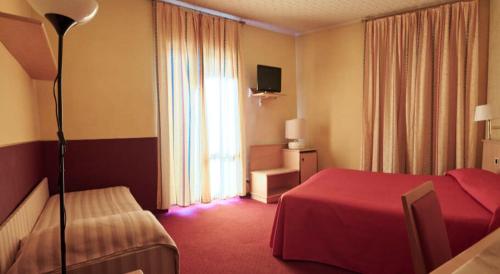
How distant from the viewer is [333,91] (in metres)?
4.73

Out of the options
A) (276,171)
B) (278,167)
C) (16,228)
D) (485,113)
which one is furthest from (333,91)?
(16,228)

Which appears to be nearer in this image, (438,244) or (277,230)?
(438,244)

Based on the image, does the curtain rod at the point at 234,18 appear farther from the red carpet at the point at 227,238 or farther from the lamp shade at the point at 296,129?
the red carpet at the point at 227,238

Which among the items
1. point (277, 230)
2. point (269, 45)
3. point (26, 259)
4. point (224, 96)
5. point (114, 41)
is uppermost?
point (269, 45)

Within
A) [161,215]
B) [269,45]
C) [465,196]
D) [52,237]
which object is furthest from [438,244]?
[269,45]

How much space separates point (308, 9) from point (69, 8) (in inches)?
141

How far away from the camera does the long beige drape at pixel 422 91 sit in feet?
11.4

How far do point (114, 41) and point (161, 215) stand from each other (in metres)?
2.20

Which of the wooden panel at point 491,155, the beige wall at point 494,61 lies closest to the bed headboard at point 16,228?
the wooden panel at point 491,155

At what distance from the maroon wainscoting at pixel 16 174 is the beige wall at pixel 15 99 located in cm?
7

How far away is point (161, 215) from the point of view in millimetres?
3500

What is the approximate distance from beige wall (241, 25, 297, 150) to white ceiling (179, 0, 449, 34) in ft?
1.16

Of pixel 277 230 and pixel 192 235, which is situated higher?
pixel 277 230

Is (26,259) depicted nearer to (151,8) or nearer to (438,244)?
(438,244)
